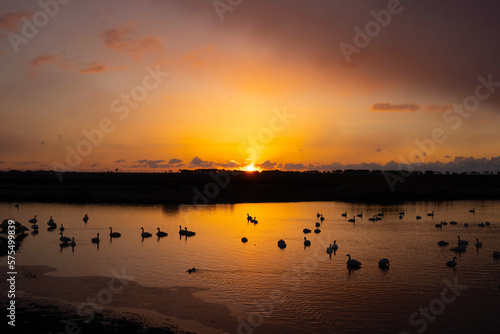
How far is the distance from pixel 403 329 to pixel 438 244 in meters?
21.2

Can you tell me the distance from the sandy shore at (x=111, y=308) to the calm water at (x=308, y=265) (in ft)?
3.66

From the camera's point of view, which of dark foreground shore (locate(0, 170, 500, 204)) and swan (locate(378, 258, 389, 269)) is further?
dark foreground shore (locate(0, 170, 500, 204))

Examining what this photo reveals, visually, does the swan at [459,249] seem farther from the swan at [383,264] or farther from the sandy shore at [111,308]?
the sandy shore at [111,308]

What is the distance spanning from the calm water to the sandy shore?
1116 mm

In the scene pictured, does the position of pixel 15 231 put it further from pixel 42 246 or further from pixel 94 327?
pixel 94 327

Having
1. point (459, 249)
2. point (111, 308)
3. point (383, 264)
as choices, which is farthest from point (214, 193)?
point (111, 308)

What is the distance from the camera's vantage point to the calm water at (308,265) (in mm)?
19625

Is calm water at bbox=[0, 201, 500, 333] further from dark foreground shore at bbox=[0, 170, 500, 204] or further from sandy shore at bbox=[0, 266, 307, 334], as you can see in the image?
dark foreground shore at bbox=[0, 170, 500, 204]

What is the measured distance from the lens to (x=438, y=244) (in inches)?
1449

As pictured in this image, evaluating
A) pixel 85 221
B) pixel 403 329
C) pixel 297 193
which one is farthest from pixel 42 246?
pixel 297 193

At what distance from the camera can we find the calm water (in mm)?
19625

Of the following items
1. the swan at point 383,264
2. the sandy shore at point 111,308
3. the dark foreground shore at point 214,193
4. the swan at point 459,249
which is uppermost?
the dark foreground shore at point 214,193

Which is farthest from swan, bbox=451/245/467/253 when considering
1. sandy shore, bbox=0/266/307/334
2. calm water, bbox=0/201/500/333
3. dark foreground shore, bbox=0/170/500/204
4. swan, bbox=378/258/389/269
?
dark foreground shore, bbox=0/170/500/204

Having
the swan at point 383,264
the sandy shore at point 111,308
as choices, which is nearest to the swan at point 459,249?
the swan at point 383,264
